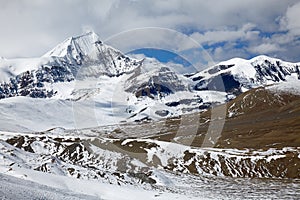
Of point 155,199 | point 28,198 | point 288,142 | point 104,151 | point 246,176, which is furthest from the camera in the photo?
point 288,142

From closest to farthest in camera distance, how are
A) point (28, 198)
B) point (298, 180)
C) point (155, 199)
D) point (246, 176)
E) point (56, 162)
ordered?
1. point (28, 198)
2. point (155, 199)
3. point (56, 162)
4. point (298, 180)
5. point (246, 176)

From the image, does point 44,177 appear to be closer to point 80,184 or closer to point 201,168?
point 80,184

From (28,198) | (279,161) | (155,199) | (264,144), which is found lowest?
(28,198)

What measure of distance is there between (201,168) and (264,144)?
6849 cm

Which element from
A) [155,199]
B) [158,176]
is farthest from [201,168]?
[155,199]

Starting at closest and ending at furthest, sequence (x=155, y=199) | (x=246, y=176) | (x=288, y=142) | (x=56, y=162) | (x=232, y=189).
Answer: (x=155, y=199), (x=56, y=162), (x=232, y=189), (x=246, y=176), (x=288, y=142)

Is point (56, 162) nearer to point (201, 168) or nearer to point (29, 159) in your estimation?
point (29, 159)

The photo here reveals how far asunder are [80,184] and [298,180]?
3297 inches

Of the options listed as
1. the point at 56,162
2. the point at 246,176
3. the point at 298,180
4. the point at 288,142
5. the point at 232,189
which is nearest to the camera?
the point at 56,162

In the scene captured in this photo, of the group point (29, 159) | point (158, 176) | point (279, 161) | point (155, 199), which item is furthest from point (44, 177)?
point (279, 161)

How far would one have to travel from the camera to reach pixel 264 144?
19100 centimetres

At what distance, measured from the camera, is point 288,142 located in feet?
613

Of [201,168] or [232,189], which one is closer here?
[232,189]

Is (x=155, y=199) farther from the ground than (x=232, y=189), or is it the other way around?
(x=232, y=189)
